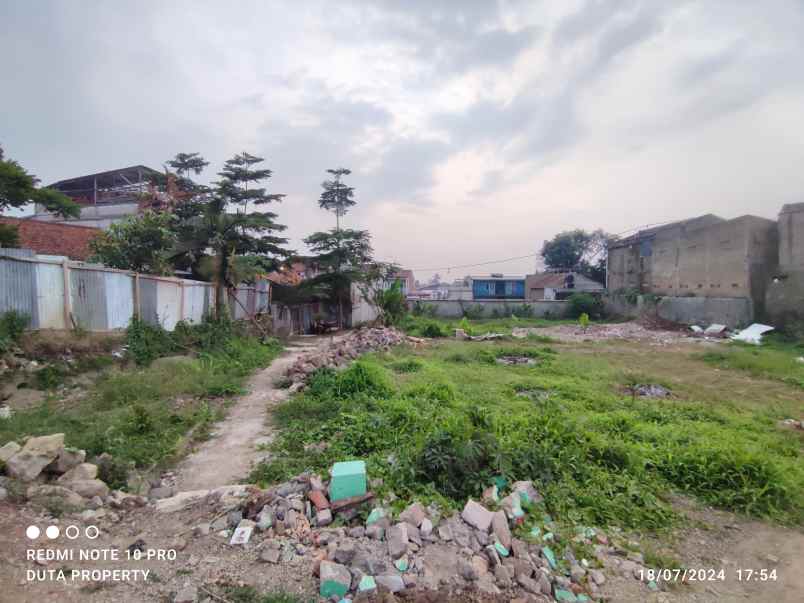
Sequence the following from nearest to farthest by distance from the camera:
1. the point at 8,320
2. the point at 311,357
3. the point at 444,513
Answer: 1. the point at 444,513
2. the point at 8,320
3. the point at 311,357

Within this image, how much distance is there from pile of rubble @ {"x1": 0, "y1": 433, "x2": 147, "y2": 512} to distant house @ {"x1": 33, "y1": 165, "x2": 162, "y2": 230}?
19.8 metres

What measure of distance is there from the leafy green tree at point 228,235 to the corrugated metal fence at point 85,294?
3.96 feet

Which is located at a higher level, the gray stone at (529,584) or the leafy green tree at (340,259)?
the leafy green tree at (340,259)

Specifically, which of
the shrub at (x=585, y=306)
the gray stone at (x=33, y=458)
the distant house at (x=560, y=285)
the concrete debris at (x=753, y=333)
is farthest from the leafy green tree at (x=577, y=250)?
the gray stone at (x=33, y=458)

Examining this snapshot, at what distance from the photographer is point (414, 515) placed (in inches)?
115

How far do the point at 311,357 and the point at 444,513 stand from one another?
662 cm

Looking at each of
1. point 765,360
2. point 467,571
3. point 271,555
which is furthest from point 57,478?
point 765,360

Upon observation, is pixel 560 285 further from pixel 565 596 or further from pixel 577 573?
pixel 565 596

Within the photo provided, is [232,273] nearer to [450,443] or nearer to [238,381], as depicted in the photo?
[238,381]

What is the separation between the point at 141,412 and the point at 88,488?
6.02 ft

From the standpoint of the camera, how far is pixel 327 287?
17.3 m

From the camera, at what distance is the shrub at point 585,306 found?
24.7 m

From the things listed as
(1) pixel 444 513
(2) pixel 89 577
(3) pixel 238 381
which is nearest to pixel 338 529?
(1) pixel 444 513

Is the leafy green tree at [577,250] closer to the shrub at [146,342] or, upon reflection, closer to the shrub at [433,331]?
the shrub at [433,331]
